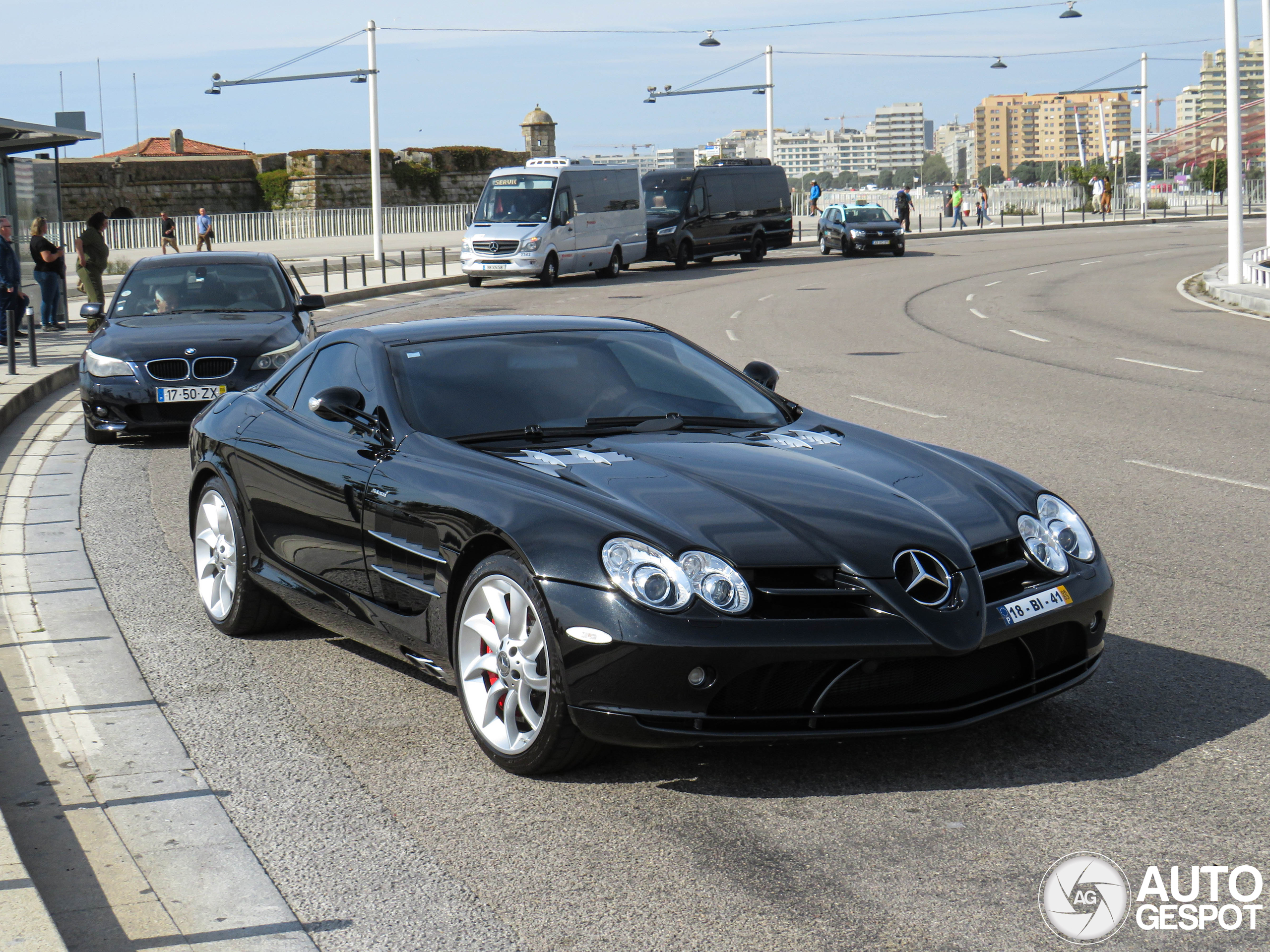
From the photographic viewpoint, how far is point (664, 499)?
4.41 meters

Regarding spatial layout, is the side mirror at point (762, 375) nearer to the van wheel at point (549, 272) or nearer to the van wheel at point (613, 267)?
the van wheel at point (549, 272)

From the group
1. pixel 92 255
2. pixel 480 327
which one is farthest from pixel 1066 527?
pixel 92 255

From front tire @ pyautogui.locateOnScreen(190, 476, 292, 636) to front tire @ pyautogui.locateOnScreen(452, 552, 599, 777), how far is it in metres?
1.69

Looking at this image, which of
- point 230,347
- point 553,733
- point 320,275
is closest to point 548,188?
point 320,275

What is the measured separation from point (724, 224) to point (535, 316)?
34700mm

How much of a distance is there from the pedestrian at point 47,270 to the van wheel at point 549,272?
1242 centimetres

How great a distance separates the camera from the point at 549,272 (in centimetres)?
3362

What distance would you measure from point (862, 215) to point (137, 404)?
3383 cm

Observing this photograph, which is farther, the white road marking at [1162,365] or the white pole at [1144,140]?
the white pole at [1144,140]

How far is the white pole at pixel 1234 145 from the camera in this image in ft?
82.9

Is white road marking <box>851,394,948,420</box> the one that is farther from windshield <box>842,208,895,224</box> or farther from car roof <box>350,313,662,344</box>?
windshield <box>842,208,895,224</box>

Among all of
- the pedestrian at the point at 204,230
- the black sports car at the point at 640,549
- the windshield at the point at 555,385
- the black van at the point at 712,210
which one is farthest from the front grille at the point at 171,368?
the pedestrian at the point at 204,230

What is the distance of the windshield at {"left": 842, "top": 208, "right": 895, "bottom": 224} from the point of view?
140 feet

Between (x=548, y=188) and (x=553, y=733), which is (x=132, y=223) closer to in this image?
(x=548, y=188)
